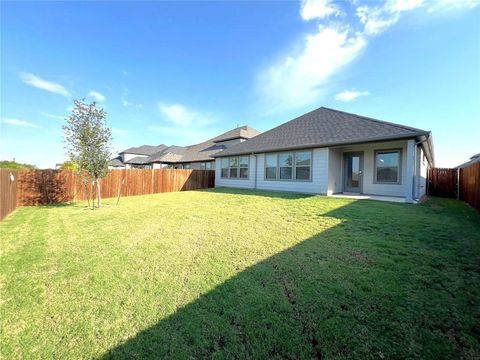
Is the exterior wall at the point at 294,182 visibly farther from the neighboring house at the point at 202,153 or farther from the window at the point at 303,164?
the neighboring house at the point at 202,153

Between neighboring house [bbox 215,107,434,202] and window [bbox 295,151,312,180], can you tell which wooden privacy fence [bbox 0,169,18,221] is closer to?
neighboring house [bbox 215,107,434,202]

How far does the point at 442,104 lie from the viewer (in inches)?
465

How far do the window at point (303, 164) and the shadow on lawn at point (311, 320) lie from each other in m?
8.86

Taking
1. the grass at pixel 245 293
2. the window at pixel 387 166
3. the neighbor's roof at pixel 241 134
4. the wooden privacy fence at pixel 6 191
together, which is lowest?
the grass at pixel 245 293

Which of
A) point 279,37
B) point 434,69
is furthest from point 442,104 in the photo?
point 279,37

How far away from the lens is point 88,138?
9445mm

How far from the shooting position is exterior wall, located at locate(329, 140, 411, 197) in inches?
389

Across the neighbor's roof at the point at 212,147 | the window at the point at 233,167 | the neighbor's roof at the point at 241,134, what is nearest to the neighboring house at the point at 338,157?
the window at the point at 233,167

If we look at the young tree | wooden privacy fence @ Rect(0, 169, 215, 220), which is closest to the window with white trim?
wooden privacy fence @ Rect(0, 169, 215, 220)

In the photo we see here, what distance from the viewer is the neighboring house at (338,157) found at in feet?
32.0

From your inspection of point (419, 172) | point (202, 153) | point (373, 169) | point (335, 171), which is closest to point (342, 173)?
point (335, 171)

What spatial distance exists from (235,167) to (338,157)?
765cm

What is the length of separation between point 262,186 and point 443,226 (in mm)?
9646

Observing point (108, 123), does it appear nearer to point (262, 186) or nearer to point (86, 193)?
point (86, 193)
